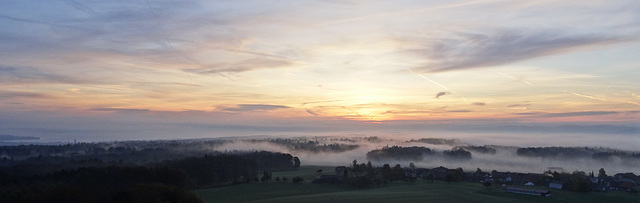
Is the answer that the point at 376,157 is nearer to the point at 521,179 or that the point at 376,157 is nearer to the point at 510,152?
the point at 510,152

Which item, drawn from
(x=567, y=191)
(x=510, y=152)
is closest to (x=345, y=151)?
(x=510, y=152)

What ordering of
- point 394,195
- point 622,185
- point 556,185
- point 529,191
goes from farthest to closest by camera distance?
point 556,185 < point 622,185 < point 529,191 < point 394,195

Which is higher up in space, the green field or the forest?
the forest

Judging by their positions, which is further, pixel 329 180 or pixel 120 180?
pixel 329 180

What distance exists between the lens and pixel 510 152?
98.6 metres

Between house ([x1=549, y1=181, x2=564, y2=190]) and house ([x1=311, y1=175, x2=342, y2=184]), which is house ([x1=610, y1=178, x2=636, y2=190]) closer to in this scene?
house ([x1=549, y1=181, x2=564, y2=190])

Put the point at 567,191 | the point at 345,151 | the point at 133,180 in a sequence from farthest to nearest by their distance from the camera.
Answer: the point at 345,151 → the point at 567,191 → the point at 133,180

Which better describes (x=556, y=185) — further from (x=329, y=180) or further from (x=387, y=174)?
(x=329, y=180)

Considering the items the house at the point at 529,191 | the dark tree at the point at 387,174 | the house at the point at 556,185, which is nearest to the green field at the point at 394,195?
the house at the point at 529,191

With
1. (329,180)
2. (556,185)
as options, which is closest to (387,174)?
(329,180)

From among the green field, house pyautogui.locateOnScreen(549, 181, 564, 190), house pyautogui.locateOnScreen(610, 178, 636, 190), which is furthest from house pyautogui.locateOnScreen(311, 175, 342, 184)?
house pyautogui.locateOnScreen(610, 178, 636, 190)

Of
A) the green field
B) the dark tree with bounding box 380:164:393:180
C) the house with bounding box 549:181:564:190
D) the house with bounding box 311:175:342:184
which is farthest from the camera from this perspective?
the dark tree with bounding box 380:164:393:180

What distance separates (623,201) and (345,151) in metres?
80.6

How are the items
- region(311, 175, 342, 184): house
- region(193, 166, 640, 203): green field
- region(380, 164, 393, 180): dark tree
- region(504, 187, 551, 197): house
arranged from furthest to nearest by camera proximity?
region(380, 164, 393, 180): dark tree
region(311, 175, 342, 184): house
region(504, 187, 551, 197): house
region(193, 166, 640, 203): green field
